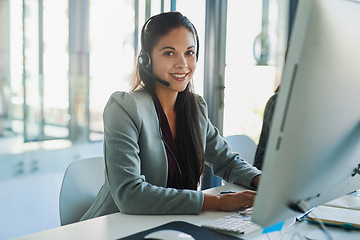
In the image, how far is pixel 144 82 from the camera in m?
1.63

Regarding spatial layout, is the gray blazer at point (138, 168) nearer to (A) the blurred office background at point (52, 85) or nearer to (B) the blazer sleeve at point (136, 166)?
(B) the blazer sleeve at point (136, 166)

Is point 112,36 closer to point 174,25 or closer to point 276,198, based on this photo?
point 174,25

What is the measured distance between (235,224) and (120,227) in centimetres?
31

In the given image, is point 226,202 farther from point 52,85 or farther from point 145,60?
point 52,85

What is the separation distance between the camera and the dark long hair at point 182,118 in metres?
1.58

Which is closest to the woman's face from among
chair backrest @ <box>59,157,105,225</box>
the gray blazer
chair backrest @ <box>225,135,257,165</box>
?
the gray blazer

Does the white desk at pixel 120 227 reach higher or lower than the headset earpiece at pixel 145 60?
lower

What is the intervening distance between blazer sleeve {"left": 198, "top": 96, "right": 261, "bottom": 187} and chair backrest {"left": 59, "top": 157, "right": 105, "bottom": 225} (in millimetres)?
461

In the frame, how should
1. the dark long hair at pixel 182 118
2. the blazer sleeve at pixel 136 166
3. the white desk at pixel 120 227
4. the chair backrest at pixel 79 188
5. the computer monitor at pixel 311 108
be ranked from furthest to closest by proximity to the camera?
1. the dark long hair at pixel 182 118
2. the chair backrest at pixel 79 188
3. the blazer sleeve at pixel 136 166
4. the white desk at pixel 120 227
5. the computer monitor at pixel 311 108

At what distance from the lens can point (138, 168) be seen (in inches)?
51.6

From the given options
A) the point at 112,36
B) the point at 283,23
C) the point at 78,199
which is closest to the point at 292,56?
the point at 78,199

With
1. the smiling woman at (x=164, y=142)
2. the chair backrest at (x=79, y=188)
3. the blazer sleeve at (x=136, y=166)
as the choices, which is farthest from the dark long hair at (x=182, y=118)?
the chair backrest at (x=79, y=188)

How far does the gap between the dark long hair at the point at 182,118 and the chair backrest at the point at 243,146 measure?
0.55 m

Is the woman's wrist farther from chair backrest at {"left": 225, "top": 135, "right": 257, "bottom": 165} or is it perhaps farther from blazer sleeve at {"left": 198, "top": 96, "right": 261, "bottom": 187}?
chair backrest at {"left": 225, "top": 135, "right": 257, "bottom": 165}
